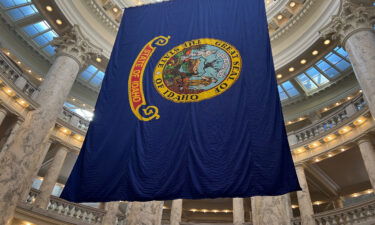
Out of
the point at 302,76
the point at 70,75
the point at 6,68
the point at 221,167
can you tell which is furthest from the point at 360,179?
the point at 6,68

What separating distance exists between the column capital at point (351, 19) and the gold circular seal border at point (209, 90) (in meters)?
7.22

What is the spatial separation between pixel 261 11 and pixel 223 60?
2179mm

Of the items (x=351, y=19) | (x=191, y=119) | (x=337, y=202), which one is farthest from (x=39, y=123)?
(x=337, y=202)

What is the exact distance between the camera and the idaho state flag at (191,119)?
4727 mm

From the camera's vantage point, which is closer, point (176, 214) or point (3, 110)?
point (3, 110)

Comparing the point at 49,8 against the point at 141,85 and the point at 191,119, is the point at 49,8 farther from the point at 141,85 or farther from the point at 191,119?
the point at 191,119

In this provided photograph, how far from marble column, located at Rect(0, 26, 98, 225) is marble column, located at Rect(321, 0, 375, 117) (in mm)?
11313

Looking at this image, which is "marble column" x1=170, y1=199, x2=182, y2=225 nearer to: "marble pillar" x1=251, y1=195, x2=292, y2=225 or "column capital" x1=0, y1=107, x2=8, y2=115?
"marble pillar" x1=251, y1=195, x2=292, y2=225

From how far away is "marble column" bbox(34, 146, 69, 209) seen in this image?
1204 cm

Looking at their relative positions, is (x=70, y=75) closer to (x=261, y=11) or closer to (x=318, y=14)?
(x=261, y=11)

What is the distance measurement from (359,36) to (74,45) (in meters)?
12.2

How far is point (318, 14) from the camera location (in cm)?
1460

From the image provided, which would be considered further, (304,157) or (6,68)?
(304,157)

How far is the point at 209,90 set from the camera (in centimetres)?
591
